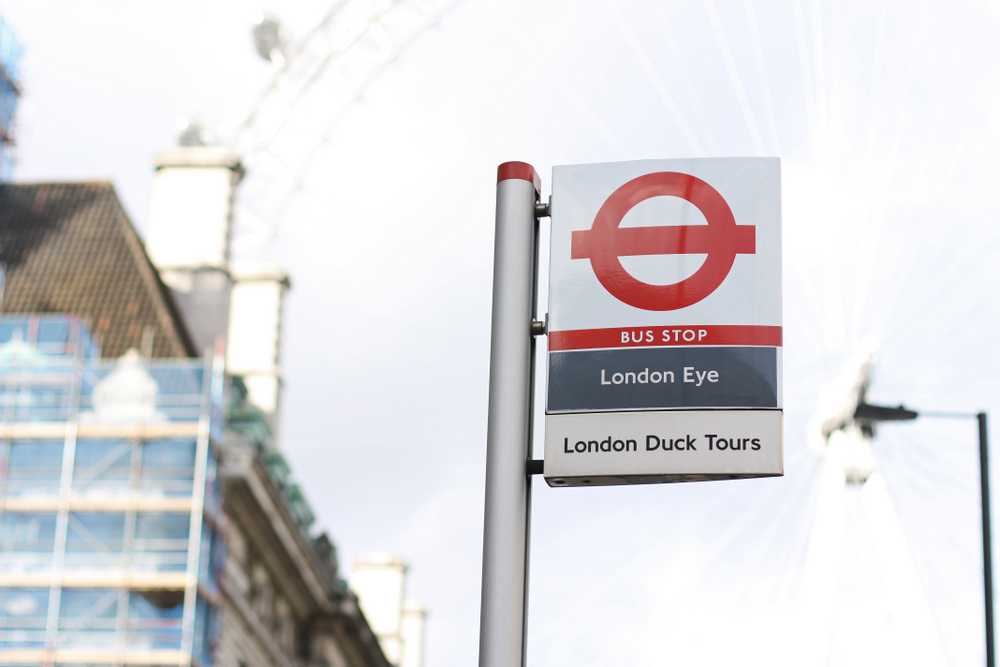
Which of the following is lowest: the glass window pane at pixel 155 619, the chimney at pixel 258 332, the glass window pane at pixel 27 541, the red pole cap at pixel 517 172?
the red pole cap at pixel 517 172

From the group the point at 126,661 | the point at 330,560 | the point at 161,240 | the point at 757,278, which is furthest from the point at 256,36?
the point at 757,278

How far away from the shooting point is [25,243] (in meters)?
48.2

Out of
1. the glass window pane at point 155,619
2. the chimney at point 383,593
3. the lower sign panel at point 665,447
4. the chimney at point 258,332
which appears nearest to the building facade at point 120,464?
the glass window pane at point 155,619

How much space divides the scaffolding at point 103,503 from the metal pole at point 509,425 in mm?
32252

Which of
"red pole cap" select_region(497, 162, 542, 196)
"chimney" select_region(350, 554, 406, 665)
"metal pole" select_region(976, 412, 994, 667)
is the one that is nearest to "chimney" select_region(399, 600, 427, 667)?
"chimney" select_region(350, 554, 406, 665)

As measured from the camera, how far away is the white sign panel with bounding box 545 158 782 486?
7715mm

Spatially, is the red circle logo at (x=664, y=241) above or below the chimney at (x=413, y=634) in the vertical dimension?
below

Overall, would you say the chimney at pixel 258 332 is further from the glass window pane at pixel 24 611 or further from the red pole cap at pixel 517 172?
the red pole cap at pixel 517 172

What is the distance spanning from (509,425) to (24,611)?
111ft

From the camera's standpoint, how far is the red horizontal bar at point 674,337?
25.7 ft

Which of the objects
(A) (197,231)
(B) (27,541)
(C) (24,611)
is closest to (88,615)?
(C) (24,611)

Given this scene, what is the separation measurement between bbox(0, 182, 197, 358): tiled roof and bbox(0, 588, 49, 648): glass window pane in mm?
7327

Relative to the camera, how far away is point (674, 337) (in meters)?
7.89

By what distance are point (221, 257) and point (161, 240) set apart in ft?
6.59
